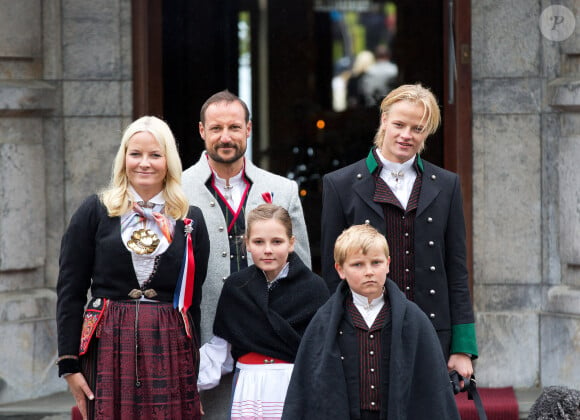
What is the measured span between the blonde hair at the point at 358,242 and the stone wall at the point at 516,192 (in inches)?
126

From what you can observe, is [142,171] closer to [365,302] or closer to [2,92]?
[365,302]

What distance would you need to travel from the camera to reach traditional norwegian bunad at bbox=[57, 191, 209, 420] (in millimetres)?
4395

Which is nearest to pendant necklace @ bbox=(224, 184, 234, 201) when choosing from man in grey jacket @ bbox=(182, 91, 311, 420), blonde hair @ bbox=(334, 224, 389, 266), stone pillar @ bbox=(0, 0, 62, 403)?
man in grey jacket @ bbox=(182, 91, 311, 420)

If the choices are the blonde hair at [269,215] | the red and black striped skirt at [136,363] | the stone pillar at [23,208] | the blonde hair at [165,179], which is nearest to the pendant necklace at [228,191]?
the blonde hair at [269,215]

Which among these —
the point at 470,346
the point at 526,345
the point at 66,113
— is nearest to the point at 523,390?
the point at 526,345

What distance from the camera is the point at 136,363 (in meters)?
4.39

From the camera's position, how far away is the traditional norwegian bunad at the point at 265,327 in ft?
15.2

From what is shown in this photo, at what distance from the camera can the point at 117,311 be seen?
4.42 metres

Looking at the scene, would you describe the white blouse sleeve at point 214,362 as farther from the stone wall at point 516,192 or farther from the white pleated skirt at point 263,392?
the stone wall at point 516,192

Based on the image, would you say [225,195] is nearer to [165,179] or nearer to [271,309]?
[165,179]

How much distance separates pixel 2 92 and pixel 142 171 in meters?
2.95

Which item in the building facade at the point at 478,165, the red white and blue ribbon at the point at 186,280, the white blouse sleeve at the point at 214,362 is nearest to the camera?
the red white and blue ribbon at the point at 186,280

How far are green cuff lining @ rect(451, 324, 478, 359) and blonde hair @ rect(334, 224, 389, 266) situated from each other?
67 cm

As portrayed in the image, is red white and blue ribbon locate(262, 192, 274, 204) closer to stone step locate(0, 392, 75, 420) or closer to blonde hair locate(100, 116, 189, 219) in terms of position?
blonde hair locate(100, 116, 189, 219)
